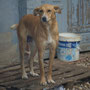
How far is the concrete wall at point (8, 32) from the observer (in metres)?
5.67

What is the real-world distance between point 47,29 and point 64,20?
8.56 ft

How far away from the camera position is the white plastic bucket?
620 centimetres

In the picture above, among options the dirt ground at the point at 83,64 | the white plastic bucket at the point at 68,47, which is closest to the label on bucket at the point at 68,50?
the white plastic bucket at the point at 68,47

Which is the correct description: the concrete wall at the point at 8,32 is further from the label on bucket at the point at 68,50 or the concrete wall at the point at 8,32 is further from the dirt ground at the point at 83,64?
the dirt ground at the point at 83,64

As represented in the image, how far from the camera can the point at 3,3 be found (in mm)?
5613

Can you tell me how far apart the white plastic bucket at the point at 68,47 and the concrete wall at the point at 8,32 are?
1.37 meters

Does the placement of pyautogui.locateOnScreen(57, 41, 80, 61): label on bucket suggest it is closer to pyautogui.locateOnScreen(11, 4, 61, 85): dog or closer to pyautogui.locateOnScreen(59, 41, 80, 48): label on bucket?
pyautogui.locateOnScreen(59, 41, 80, 48): label on bucket

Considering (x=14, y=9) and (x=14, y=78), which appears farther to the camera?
(x=14, y=9)

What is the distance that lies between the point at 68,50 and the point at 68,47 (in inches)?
3.7

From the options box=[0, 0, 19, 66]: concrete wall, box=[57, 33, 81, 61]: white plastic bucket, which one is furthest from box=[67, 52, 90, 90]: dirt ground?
box=[0, 0, 19, 66]: concrete wall

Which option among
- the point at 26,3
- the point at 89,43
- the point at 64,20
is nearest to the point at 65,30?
the point at 64,20

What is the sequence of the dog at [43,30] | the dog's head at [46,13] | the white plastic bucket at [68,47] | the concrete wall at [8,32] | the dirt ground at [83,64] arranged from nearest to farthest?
the dog's head at [46,13], the dog at [43,30], the dirt ground at [83,64], the concrete wall at [8,32], the white plastic bucket at [68,47]

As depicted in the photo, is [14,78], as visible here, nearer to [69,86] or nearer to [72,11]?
[69,86]

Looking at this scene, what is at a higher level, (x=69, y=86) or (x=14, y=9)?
(x=14, y=9)
